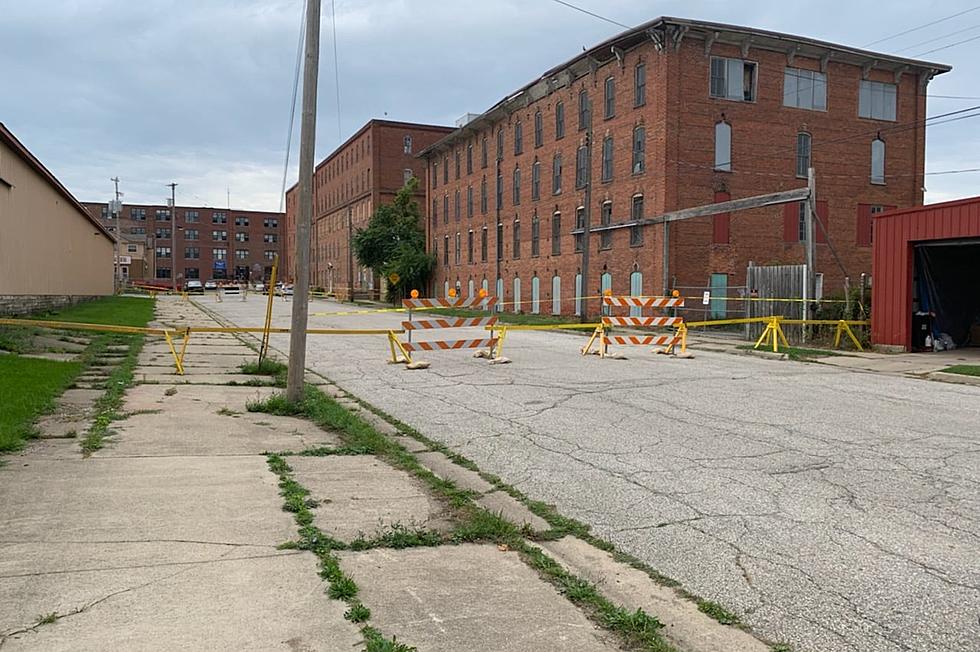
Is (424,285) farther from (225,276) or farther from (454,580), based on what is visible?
(225,276)

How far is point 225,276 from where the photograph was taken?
130625 millimetres

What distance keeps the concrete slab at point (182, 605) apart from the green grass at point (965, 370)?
16.2 metres

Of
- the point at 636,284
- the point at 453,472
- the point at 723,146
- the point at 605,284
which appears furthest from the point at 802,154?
the point at 453,472

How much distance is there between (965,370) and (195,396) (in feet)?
50.7

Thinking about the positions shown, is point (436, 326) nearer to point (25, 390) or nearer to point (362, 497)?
point (25, 390)

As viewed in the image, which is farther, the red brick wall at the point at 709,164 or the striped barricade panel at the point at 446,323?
the red brick wall at the point at 709,164

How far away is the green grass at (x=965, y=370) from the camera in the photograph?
1661 centimetres

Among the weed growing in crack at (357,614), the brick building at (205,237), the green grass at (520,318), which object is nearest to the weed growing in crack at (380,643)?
the weed growing in crack at (357,614)

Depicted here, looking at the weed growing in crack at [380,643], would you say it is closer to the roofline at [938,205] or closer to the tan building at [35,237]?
the roofline at [938,205]

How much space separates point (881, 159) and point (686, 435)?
3773 centimetres

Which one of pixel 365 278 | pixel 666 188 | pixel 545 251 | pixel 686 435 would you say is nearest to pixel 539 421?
pixel 686 435

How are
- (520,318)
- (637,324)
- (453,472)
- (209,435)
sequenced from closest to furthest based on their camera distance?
(453,472) < (209,435) < (637,324) < (520,318)

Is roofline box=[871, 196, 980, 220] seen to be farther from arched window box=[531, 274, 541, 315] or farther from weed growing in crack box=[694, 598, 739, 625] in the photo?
arched window box=[531, 274, 541, 315]

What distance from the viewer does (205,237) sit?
130625 millimetres
